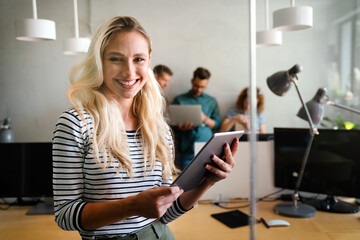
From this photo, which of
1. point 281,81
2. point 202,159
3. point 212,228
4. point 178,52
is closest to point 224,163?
point 202,159

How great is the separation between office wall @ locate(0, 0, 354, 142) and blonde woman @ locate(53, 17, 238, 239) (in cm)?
14

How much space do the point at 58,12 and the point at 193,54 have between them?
5.59 ft

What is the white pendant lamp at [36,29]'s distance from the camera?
3.75 feet

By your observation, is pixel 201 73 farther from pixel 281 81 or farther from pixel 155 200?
pixel 155 200

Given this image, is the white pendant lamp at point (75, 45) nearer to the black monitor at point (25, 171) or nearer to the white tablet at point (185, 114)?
the black monitor at point (25, 171)

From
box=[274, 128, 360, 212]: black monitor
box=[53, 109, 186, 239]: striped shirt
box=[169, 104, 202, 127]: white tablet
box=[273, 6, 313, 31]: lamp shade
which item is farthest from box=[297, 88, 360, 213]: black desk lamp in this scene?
box=[169, 104, 202, 127]: white tablet

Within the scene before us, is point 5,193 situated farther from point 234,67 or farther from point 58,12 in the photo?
point 234,67

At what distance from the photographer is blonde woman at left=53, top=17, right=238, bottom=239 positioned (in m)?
0.60

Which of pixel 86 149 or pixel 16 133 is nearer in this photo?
pixel 86 149

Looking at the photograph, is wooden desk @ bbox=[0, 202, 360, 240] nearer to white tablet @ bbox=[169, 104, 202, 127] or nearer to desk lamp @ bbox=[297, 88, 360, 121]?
desk lamp @ bbox=[297, 88, 360, 121]

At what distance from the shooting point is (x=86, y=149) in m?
0.66

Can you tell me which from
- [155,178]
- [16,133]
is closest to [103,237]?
[155,178]

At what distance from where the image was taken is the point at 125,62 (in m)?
0.70

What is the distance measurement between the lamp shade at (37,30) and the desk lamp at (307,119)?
930mm
